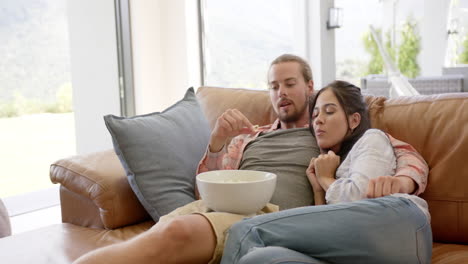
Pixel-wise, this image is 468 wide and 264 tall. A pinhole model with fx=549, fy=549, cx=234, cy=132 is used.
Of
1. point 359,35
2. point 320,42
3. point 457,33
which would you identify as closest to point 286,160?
point 457,33

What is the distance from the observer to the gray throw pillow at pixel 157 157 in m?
1.94

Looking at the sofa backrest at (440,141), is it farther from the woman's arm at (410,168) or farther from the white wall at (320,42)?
the white wall at (320,42)

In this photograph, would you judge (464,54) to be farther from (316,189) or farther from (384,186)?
(384,186)

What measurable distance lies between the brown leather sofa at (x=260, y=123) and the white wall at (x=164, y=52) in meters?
2.06

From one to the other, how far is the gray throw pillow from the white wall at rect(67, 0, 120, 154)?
6.85 ft

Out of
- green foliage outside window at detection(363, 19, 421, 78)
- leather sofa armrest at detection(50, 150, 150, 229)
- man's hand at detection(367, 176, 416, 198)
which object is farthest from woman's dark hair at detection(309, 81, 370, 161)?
green foliage outside window at detection(363, 19, 421, 78)

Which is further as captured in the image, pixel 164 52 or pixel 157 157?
pixel 164 52

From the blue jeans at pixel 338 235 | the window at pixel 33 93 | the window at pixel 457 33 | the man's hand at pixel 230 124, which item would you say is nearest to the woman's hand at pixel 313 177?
the man's hand at pixel 230 124

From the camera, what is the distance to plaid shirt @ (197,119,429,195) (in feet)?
5.45

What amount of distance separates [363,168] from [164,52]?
10.1 feet

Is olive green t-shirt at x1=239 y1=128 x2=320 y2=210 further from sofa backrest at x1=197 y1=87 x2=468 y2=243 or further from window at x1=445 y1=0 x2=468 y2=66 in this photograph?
window at x1=445 y1=0 x2=468 y2=66

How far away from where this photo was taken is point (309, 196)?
185 centimetres

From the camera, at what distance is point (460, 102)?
184 centimetres

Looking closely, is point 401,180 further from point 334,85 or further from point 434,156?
point 334,85
